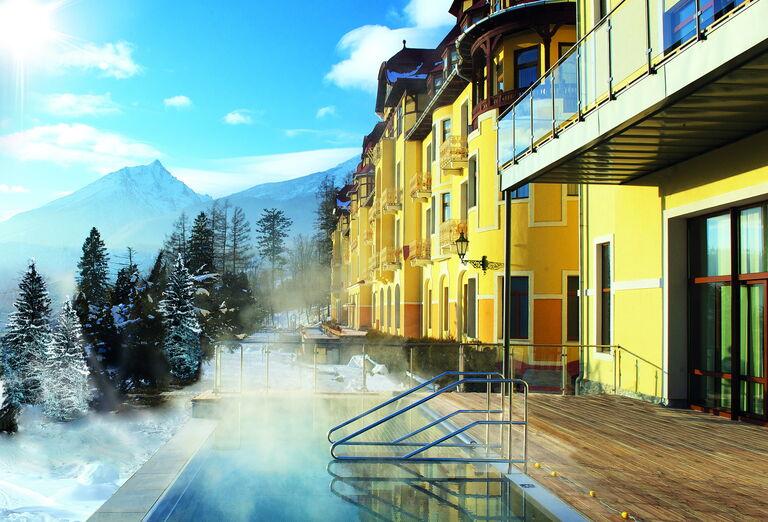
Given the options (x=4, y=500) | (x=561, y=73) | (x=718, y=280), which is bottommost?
(x=4, y=500)

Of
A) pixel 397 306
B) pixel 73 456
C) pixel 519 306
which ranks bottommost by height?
pixel 73 456

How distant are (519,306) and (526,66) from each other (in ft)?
23.5

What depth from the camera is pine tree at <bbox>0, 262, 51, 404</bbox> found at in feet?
92.5

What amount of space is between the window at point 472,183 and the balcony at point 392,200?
39.7ft

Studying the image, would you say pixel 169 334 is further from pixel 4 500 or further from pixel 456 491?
pixel 456 491

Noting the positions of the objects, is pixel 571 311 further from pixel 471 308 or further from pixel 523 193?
pixel 471 308

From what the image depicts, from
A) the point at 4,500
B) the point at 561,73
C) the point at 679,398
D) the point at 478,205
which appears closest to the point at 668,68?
the point at 561,73

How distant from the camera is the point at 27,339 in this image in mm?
30203

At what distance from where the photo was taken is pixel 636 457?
8188 millimetres

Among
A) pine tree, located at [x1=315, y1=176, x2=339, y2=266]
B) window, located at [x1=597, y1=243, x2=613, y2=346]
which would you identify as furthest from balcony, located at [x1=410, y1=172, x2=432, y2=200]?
pine tree, located at [x1=315, y1=176, x2=339, y2=266]

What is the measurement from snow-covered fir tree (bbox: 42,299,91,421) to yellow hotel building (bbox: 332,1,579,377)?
1406 centimetres

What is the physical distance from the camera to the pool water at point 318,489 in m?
6.27

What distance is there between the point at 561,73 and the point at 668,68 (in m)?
3.70

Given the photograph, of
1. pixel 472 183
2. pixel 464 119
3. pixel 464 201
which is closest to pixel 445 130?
pixel 464 119
